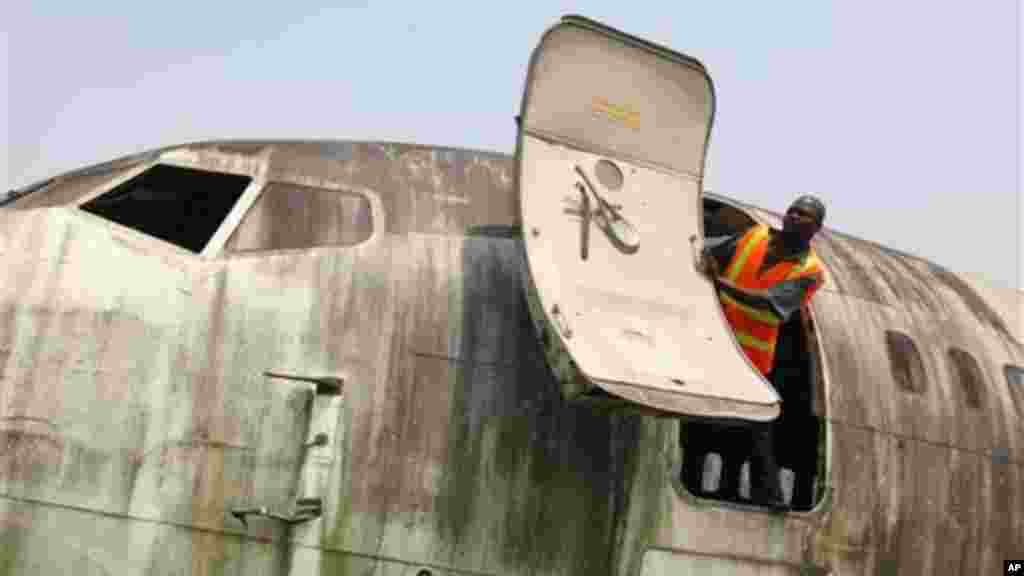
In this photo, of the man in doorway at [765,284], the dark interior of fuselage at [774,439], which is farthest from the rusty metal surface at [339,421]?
the dark interior of fuselage at [774,439]

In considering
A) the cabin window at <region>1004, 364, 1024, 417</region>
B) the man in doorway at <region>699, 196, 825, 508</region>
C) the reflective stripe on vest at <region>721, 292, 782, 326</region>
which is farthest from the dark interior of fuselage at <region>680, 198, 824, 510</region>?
the cabin window at <region>1004, 364, 1024, 417</region>

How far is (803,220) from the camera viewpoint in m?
10.3

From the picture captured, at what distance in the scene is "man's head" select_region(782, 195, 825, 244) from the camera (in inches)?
407

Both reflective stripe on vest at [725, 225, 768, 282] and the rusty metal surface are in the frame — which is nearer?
the rusty metal surface

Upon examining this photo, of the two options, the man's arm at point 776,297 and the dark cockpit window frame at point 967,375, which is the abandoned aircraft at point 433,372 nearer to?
the man's arm at point 776,297

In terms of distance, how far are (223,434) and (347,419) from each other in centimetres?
79

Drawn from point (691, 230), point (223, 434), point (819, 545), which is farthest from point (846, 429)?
point (223, 434)

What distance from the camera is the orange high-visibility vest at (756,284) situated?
10.1 metres

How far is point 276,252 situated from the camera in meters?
9.07

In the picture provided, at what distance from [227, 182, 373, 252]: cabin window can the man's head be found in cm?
326

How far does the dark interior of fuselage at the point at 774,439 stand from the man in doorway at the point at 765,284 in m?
0.68

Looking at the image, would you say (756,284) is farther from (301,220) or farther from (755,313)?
(301,220)

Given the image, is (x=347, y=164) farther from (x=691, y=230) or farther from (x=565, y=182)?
(x=691, y=230)

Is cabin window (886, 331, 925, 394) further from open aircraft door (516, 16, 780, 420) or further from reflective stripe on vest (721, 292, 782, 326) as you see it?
open aircraft door (516, 16, 780, 420)
